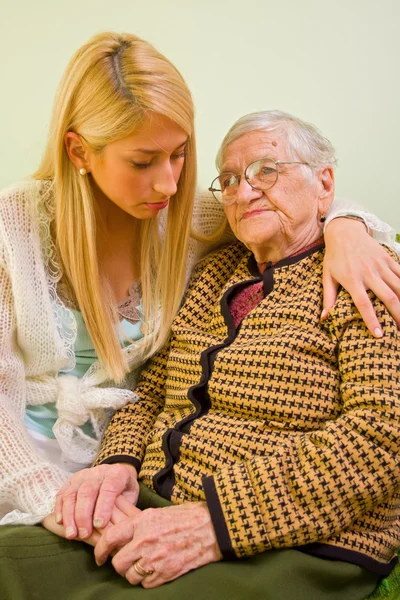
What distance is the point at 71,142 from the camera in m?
1.34

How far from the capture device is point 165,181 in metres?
1.32

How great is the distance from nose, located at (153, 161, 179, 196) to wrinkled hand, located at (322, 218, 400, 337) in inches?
14.0

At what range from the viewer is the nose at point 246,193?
1.40 meters

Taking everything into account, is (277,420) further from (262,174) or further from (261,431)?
(262,174)

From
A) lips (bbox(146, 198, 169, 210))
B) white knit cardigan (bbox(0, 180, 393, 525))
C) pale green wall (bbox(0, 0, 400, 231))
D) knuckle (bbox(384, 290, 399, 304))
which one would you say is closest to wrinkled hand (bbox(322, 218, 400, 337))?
knuckle (bbox(384, 290, 399, 304))

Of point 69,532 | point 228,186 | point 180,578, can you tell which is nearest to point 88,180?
point 228,186

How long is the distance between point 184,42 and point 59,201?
0.98 metres

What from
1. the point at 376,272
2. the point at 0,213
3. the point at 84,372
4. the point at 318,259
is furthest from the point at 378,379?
the point at 0,213

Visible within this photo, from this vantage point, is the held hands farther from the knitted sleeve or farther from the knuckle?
the knitted sleeve

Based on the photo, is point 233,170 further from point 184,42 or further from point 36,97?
point 36,97

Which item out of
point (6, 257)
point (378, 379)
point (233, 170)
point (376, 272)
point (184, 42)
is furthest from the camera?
point (184, 42)

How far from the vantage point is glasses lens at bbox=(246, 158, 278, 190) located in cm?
139

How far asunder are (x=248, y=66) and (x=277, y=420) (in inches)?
52.2

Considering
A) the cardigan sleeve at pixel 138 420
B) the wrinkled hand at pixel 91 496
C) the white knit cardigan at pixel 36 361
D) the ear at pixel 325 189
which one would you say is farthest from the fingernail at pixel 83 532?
the ear at pixel 325 189
